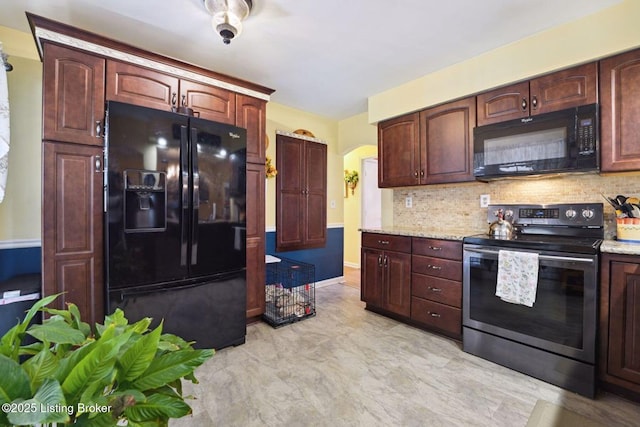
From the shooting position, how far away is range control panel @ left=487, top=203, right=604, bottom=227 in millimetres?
2100

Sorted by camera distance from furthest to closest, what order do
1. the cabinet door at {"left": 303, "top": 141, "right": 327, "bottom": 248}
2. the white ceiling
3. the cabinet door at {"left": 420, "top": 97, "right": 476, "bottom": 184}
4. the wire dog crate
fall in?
the cabinet door at {"left": 303, "top": 141, "right": 327, "bottom": 248} < the wire dog crate < the cabinet door at {"left": 420, "top": 97, "right": 476, "bottom": 184} < the white ceiling

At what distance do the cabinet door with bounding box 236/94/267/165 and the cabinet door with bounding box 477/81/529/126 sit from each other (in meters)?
1.97

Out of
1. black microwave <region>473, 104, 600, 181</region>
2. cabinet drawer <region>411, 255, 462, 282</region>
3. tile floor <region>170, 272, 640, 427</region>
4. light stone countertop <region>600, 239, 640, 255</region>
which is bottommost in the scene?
tile floor <region>170, 272, 640, 427</region>

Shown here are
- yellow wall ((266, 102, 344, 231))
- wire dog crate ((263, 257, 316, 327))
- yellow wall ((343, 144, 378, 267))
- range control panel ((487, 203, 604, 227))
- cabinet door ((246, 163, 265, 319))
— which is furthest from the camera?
yellow wall ((343, 144, 378, 267))

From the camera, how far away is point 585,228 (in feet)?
6.99

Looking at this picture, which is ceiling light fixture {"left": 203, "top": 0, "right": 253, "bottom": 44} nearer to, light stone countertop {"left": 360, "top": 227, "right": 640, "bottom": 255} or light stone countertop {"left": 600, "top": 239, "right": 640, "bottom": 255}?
light stone countertop {"left": 360, "top": 227, "right": 640, "bottom": 255}

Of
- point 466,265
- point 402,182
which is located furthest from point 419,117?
point 466,265

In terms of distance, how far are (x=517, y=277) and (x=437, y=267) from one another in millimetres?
618

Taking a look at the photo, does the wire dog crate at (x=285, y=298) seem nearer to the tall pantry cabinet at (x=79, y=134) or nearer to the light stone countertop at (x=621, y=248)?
the tall pantry cabinet at (x=79, y=134)

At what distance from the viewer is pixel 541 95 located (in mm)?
2189

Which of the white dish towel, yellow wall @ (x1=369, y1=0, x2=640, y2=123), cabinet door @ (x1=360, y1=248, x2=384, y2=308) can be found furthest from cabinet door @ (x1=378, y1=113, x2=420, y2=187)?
the white dish towel

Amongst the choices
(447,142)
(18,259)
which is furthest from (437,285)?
(18,259)

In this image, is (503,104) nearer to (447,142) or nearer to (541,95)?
(541,95)

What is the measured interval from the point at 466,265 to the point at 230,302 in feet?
6.33
